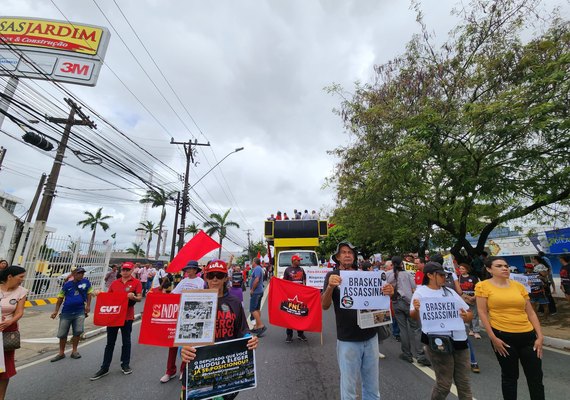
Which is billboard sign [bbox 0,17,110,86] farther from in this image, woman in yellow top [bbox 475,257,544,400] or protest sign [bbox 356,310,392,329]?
woman in yellow top [bbox 475,257,544,400]

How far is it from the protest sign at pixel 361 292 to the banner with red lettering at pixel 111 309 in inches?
165

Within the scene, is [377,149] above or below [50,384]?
above

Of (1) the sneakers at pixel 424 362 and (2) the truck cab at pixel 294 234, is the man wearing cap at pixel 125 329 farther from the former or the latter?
(2) the truck cab at pixel 294 234

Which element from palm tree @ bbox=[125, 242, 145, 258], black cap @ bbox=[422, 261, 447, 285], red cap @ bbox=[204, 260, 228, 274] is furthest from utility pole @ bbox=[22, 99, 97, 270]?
palm tree @ bbox=[125, 242, 145, 258]

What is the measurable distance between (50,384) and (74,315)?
5.24ft

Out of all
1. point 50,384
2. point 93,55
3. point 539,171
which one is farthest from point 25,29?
point 539,171

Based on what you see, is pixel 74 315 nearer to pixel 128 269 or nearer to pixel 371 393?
pixel 128 269

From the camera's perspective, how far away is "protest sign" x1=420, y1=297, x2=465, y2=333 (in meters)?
3.26

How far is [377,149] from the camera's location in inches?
391

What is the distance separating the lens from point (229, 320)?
2.82 m

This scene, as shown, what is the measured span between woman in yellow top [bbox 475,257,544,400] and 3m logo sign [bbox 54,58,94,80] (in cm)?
1705

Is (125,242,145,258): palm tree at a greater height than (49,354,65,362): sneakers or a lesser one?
greater

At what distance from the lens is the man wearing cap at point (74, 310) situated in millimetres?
5809

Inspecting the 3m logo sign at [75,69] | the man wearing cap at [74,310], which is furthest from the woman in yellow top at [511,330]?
the 3m logo sign at [75,69]
